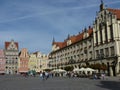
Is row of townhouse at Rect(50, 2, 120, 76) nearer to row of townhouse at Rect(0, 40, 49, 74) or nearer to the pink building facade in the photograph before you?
row of townhouse at Rect(0, 40, 49, 74)

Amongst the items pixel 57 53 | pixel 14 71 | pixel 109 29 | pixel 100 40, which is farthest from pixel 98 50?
pixel 14 71

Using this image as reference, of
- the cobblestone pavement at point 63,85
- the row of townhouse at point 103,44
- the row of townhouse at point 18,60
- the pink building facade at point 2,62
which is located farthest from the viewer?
the row of townhouse at point 18,60

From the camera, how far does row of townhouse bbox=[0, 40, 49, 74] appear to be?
136 meters

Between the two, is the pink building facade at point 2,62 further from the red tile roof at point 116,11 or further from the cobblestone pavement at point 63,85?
the cobblestone pavement at point 63,85

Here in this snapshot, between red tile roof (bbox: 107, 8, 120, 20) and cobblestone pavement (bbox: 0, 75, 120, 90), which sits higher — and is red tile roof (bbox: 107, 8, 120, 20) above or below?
above

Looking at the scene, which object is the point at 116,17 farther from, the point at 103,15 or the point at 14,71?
the point at 14,71

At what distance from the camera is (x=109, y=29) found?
58.2 meters

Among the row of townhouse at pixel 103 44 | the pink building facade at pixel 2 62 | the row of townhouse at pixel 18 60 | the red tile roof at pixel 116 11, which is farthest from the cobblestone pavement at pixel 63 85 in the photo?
the row of townhouse at pixel 18 60

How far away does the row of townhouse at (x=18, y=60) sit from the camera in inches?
5349

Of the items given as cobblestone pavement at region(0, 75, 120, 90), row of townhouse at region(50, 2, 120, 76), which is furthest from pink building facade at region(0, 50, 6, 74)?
cobblestone pavement at region(0, 75, 120, 90)

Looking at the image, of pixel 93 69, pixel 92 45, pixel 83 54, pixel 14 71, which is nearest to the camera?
pixel 93 69

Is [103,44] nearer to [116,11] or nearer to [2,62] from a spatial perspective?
[116,11]

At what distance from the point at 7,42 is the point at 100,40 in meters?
90.2

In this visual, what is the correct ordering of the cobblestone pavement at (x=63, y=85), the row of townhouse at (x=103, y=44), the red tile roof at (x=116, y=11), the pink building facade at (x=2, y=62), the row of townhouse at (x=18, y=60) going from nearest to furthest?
the cobblestone pavement at (x=63, y=85) < the row of townhouse at (x=103, y=44) < the red tile roof at (x=116, y=11) < the pink building facade at (x=2, y=62) < the row of townhouse at (x=18, y=60)
